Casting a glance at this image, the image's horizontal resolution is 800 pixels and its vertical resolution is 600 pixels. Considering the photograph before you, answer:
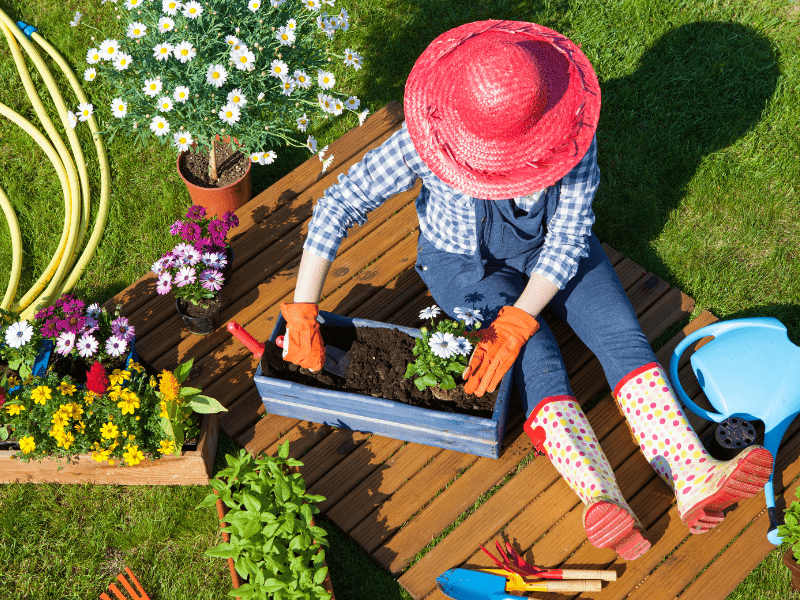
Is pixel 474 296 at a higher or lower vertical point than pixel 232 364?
higher

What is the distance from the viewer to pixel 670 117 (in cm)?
429

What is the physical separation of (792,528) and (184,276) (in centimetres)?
270

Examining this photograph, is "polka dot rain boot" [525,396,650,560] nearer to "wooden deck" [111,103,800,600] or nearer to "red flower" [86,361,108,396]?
"wooden deck" [111,103,800,600]

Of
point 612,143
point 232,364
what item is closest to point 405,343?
point 232,364

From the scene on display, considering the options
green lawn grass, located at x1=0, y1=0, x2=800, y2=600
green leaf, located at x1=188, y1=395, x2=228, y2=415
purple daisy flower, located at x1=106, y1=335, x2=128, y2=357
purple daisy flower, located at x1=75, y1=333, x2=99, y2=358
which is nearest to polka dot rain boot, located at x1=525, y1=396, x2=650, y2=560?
green lawn grass, located at x1=0, y1=0, x2=800, y2=600

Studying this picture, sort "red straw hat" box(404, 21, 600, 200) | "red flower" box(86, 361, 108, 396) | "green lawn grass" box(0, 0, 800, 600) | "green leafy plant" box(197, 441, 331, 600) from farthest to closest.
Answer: "green lawn grass" box(0, 0, 800, 600) < "red flower" box(86, 361, 108, 396) < "green leafy plant" box(197, 441, 331, 600) < "red straw hat" box(404, 21, 600, 200)

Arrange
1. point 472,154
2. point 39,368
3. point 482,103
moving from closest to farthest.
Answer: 1. point 482,103
2. point 472,154
3. point 39,368

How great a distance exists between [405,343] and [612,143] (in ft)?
6.72

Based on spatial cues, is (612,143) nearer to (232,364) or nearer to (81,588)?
(232,364)

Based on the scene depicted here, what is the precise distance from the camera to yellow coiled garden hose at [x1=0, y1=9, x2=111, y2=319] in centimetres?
374

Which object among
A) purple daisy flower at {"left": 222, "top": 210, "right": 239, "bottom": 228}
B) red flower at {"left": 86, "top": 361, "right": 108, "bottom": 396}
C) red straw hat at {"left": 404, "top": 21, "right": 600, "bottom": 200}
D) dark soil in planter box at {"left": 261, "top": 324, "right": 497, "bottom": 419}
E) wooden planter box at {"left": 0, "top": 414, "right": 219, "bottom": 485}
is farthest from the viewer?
purple daisy flower at {"left": 222, "top": 210, "right": 239, "bottom": 228}

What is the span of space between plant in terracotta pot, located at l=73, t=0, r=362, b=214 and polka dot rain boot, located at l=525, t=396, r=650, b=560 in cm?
167

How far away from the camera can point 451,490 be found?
308cm

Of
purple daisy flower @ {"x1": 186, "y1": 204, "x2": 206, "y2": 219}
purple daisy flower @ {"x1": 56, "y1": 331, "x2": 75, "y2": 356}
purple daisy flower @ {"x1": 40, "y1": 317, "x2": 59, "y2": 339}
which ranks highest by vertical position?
purple daisy flower @ {"x1": 186, "y1": 204, "x2": 206, "y2": 219}
